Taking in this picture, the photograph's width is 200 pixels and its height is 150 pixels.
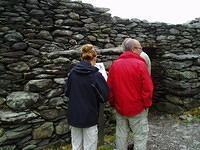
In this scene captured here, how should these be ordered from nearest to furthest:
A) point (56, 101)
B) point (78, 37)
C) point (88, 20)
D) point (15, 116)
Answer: point (15, 116) → point (56, 101) → point (78, 37) → point (88, 20)

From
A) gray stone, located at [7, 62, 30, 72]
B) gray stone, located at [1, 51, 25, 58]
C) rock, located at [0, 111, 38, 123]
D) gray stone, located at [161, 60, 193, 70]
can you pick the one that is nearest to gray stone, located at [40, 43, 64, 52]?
gray stone, located at [1, 51, 25, 58]

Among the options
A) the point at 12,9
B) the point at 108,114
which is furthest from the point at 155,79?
the point at 12,9

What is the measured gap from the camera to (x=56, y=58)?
155 inches

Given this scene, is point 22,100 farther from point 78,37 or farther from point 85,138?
point 78,37

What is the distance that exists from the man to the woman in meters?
0.27

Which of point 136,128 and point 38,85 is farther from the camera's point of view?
point 38,85

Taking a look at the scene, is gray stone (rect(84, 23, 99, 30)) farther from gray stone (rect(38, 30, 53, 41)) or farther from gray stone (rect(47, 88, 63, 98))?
gray stone (rect(47, 88, 63, 98))

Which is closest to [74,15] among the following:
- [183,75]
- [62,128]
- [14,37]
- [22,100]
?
[14,37]

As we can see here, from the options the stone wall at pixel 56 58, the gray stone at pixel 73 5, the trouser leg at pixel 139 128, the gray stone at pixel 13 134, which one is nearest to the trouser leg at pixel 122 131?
the trouser leg at pixel 139 128

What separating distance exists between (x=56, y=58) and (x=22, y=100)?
113 centimetres

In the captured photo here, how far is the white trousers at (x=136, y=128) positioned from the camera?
9.41 ft

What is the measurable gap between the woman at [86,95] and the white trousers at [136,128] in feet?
1.69

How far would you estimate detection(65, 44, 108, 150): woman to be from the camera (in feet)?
8.54

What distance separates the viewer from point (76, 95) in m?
2.64
